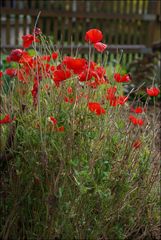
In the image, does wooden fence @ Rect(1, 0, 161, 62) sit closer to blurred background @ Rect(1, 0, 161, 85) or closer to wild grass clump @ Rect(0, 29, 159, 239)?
blurred background @ Rect(1, 0, 161, 85)

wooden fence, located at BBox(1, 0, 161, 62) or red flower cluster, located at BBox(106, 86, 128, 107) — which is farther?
wooden fence, located at BBox(1, 0, 161, 62)

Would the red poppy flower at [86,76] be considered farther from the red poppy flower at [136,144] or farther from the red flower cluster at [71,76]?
the red poppy flower at [136,144]

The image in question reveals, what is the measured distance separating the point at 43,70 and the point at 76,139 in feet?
1.35

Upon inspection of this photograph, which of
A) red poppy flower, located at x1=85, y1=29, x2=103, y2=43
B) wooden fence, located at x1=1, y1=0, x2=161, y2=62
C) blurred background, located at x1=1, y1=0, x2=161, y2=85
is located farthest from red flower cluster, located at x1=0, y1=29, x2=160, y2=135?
wooden fence, located at x1=1, y1=0, x2=161, y2=62

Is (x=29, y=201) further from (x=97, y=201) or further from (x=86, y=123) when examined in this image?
(x=86, y=123)

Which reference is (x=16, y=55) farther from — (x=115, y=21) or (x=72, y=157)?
(x=115, y=21)

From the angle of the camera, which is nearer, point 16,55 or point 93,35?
point 93,35

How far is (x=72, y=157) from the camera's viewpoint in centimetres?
224

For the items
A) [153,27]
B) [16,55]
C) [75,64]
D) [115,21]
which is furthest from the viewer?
[153,27]

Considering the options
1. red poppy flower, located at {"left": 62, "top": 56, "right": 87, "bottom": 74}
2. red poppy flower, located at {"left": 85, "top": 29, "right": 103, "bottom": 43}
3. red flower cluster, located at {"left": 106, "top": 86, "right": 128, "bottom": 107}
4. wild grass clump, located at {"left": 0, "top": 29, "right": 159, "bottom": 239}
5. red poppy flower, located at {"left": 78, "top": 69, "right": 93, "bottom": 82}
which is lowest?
wild grass clump, located at {"left": 0, "top": 29, "right": 159, "bottom": 239}

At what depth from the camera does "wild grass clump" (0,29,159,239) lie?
7.30ft

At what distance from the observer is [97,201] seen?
235cm

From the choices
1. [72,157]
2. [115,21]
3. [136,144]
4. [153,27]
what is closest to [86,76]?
[72,157]

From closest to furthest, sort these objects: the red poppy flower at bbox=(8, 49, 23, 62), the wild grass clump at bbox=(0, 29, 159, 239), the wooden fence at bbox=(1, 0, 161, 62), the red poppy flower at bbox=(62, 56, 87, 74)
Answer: the red poppy flower at bbox=(62, 56, 87, 74) < the wild grass clump at bbox=(0, 29, 159, 239) < the red poppy flower at bbox=(8, 49, 23, 62) < the wooden fence at bbox=(1, 0, 161, 62)
